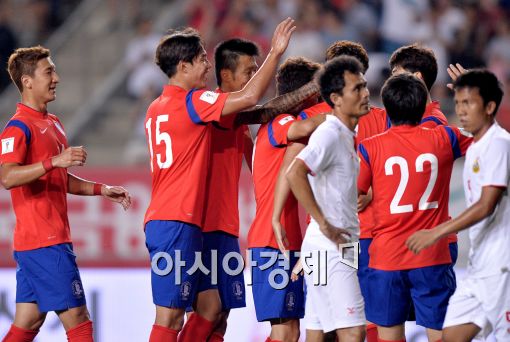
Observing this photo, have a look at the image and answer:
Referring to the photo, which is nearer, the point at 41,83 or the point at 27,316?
the point at 27,316

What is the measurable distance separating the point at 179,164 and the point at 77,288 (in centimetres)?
105

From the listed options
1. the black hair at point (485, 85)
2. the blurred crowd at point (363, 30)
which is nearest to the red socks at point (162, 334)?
the black hair at point (485, 85)

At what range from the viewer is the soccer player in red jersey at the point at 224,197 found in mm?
6562

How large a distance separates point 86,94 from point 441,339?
9.02 metres

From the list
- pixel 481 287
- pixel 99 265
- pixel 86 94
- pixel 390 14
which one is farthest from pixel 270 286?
pixel 86 94

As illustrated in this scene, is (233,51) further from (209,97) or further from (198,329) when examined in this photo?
(198,329)

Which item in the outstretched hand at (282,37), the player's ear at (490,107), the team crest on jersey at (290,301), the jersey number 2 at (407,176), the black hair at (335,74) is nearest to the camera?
the player's ear at (490,107)

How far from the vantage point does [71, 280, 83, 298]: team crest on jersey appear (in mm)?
6379

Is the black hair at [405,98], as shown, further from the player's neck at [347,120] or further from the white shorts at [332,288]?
the white shorts at [332,288]

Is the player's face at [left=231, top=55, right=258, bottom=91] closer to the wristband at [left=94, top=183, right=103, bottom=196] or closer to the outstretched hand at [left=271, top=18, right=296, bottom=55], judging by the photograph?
the outstretched hand at [left=271, top=18, right=296, bottom=55]

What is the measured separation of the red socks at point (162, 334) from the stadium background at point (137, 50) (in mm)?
3208

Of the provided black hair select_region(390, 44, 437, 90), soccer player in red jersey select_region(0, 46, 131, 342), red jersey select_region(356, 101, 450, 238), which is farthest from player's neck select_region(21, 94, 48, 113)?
black hair select_region(390, 44, 437, 90)

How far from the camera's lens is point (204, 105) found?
240 inches

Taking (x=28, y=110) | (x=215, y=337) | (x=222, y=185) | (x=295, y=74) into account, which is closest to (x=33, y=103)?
(x=28, y=110)
